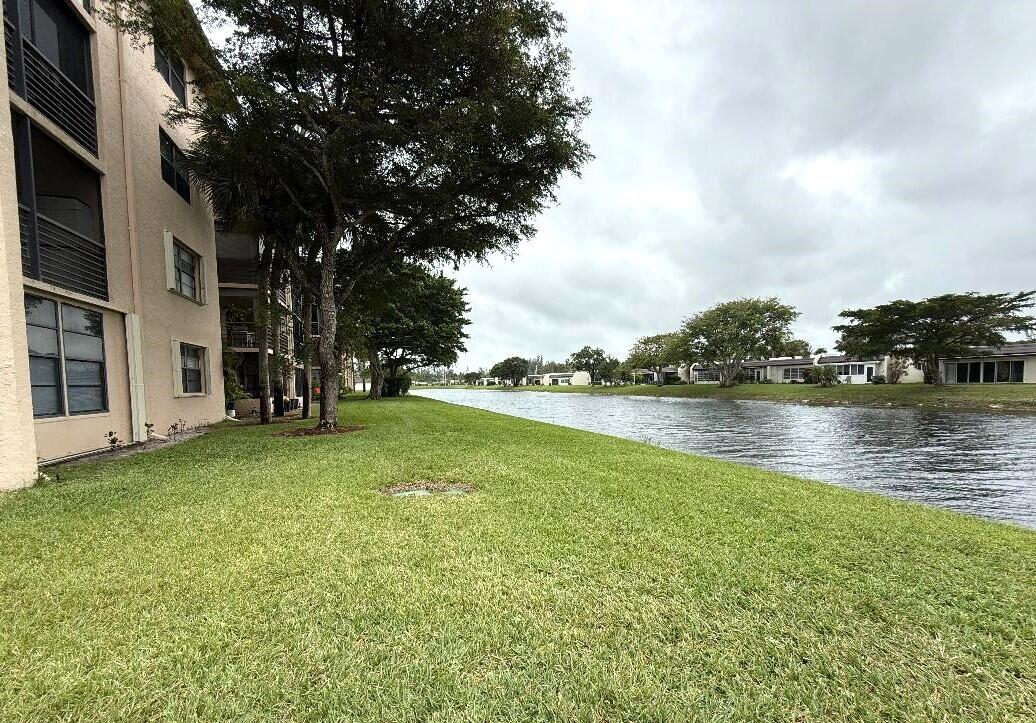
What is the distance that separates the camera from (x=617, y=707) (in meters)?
1.88

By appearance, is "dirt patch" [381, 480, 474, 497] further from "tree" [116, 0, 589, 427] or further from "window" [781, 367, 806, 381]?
"window" [781, 367, 806, 381]

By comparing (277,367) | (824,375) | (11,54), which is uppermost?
(11,54)

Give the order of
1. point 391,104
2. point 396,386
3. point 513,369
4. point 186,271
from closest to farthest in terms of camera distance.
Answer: point 391,104 < point 186,271 < point 396,386 < point 513,369

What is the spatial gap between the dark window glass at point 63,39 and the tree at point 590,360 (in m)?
88.9

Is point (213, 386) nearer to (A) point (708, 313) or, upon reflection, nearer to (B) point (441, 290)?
(B) point (441, 290)

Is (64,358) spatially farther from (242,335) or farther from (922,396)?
(922,396)

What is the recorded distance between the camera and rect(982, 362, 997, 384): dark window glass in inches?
1465

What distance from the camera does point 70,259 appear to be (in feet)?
24.3

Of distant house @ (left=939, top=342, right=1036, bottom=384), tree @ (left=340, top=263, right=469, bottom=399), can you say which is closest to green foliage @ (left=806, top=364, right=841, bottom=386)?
distant house @ (left=939, top=342, right=1036, bottom=384)

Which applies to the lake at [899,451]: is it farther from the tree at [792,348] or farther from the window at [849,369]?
the window at [849,369]

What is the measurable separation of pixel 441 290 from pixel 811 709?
1282 inches

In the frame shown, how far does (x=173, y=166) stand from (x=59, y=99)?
14.2ft

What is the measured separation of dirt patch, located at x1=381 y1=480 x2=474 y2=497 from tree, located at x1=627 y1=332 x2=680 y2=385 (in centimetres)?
5637

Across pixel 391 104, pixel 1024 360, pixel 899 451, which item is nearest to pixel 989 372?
pixel 1024 360
